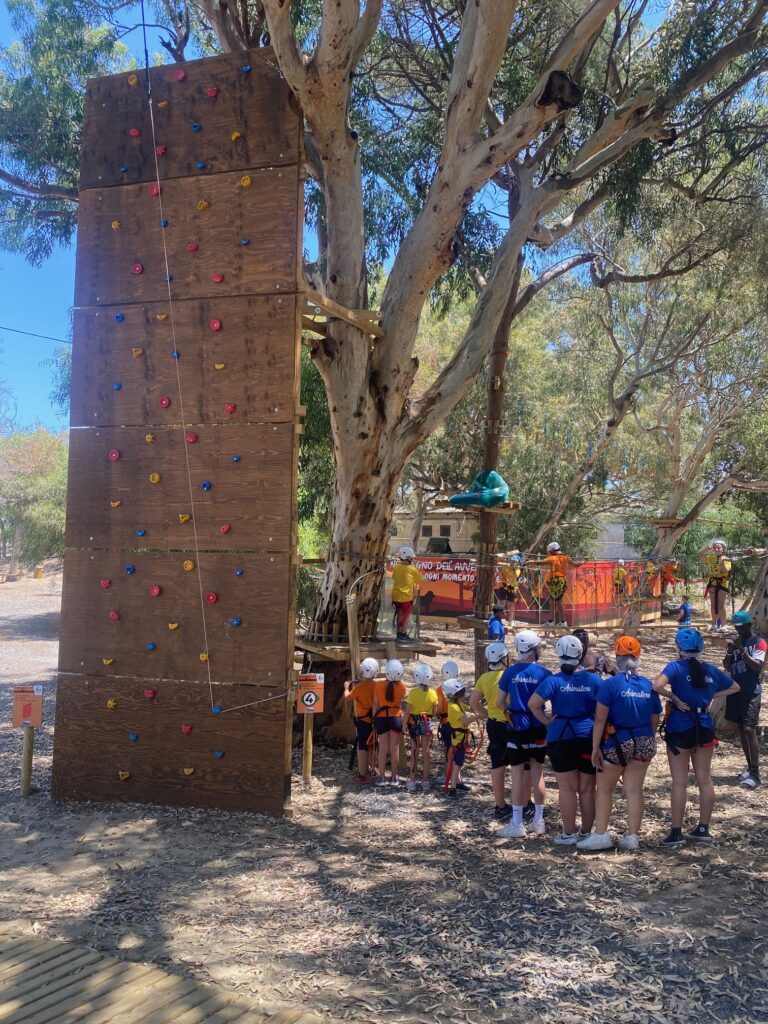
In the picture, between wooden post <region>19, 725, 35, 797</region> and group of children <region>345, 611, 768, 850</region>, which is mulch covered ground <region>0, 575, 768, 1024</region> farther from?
group of children <region>345, 611, 768, 850</region>

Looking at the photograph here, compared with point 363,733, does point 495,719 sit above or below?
above

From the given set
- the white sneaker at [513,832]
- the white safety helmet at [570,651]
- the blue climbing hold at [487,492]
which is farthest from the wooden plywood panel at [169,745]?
the blue climbing hold at [487,492]

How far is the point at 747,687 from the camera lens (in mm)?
8719

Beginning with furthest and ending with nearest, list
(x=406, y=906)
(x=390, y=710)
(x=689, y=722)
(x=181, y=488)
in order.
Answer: (x=390, y=710) < (x=181, y=488) < (x=689, y=722) < (x=406, y=906)

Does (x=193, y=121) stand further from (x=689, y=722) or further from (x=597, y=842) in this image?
(x=597, y=842)

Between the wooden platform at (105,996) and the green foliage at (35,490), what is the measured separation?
1519 cm

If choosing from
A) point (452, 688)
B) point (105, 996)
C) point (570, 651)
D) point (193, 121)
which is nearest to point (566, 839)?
point (570, 651)

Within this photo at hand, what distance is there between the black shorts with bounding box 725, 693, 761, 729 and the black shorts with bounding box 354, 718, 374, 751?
352cm

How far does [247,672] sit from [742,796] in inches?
186

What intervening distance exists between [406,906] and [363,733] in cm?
313

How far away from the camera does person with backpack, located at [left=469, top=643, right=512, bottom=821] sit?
741 centimetres

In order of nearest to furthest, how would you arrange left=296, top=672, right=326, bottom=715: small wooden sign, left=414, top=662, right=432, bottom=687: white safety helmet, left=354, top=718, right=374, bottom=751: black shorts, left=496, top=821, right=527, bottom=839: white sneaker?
left=496, top=821, right=527, bottom=839: white sneaker → left=296, top=672, right=326, bottom=715: small wooden sign → left=414, top=662, right=432, bottom=687: white safety helmet → left=354, top=718, right=374, bottom=751: black shorts

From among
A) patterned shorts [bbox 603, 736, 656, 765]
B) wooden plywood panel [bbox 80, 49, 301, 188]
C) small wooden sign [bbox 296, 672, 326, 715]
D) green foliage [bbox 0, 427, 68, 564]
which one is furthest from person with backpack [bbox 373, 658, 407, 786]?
green foliage [bbox 0, 427, 68, 564]

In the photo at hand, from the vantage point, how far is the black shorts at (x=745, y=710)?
8633mm
